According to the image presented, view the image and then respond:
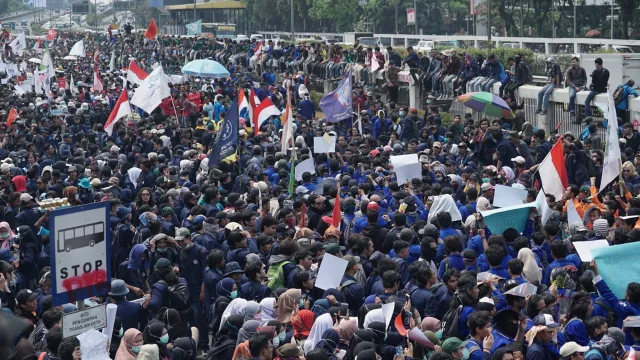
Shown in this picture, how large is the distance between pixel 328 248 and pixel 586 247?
2.56 metres

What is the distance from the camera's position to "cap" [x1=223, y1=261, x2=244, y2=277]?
10797 millimetres

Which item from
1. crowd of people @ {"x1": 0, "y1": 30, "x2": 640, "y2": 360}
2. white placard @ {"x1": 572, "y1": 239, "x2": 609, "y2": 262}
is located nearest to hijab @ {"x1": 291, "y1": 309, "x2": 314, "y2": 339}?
crowd of people @ {"x1": 0, "y1": 30, "x2": 640, "y2": 360}

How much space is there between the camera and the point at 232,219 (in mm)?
13227

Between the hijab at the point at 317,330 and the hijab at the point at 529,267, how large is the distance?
210 centimetres

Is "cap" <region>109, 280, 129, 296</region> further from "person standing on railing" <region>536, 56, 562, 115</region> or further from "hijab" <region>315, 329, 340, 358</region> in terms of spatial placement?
"person standing on railing" <region>536, 56, 562, 115</region>

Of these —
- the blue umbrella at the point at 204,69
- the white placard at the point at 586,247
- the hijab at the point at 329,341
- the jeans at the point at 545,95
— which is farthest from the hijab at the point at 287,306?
the blue umbrella at the point at 204,69

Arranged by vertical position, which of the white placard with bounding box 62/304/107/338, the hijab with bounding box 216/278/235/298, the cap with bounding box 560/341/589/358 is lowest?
the hijab with bounding box 216/278/235/298

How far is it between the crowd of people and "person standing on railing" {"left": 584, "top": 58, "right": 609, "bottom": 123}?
0.12 meters

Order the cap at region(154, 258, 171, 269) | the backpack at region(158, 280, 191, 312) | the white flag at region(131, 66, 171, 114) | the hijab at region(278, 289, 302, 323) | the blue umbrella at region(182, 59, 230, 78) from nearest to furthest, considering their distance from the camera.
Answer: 1. the hijab at region(278, 289, 302, 323)
2. the backpack at region(158, 280, 191, 312)
3. the cap at region(154, 258, 171, 269)
4. the white flag at region(131, 66, 171, 114)
5. the blue umbrella at region(182, 59, 230, 78)

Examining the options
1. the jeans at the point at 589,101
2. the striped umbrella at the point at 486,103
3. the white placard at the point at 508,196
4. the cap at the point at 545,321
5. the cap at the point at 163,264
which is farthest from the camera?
the jeans at the point at 589,101

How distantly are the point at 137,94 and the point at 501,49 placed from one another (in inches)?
470

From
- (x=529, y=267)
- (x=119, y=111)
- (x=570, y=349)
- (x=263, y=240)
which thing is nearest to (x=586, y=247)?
(x=529, y=267)

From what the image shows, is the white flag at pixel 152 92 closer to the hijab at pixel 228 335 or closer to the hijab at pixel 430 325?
the hijab at pixel 228 335

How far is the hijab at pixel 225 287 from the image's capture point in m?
10.6
